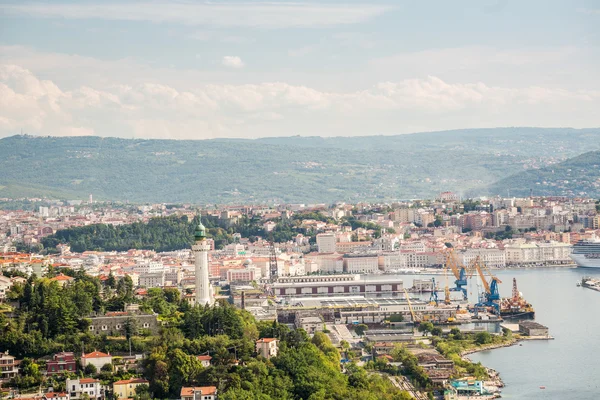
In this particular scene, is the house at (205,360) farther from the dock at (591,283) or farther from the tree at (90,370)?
the dock at (591,283)

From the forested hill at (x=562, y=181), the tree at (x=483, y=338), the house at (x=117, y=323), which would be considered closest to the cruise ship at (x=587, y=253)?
the tree at (x=483, y=338)

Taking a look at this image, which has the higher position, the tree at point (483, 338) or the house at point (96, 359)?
the house at point (96, 359)

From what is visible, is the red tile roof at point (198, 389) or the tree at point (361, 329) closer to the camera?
the red tile roof at point (198, 389)

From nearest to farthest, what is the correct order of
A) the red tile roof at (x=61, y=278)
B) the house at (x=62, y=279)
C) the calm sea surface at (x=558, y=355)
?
1. the calm sea surface at (x=558, y=355)
2. the house at (x=62, y=279)
3. the red tile roof at (x=61, y=278)

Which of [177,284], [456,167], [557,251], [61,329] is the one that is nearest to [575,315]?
[177,284]

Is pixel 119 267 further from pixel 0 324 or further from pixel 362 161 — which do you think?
pixel 362 161

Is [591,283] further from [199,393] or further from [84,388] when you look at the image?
[84,388]
